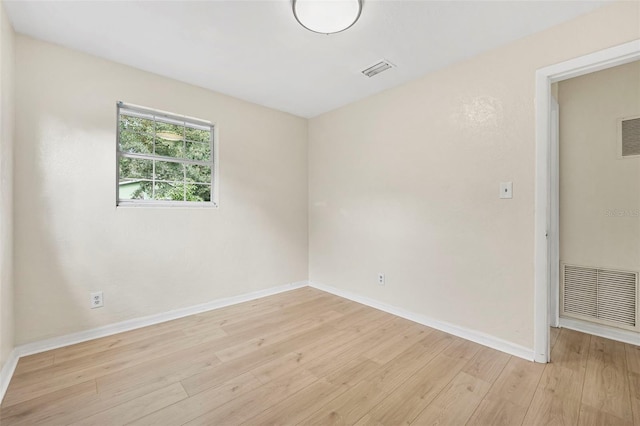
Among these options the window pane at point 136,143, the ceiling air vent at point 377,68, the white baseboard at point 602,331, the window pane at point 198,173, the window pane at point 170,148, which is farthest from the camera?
the window pane at point 198,173

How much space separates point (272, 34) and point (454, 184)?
6.50 feet

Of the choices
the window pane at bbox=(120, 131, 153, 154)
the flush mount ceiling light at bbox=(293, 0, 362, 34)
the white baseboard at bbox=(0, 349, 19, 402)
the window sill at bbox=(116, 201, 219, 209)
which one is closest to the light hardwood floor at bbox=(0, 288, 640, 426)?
the white baseboard at bbox=(0, 349, 19, 402)

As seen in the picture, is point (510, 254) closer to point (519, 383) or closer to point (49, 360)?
point (519, 383)

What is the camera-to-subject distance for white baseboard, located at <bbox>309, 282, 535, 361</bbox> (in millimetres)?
2100

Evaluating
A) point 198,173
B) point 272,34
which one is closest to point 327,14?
point 272,34

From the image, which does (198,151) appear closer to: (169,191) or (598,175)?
(169,191)

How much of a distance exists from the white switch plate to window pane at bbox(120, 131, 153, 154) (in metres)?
3.25

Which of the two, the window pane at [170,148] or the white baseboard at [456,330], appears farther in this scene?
the window pane at [170,148]

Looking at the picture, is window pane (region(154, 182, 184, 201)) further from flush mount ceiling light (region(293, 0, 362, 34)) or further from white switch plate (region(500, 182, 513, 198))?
white switch plate (region(500, 182, 513, 198))

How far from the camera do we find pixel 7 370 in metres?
1.79

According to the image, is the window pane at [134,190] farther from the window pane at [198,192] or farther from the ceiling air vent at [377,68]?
the ceiling air vent at [377,68]

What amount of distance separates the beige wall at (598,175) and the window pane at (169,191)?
3.87 m

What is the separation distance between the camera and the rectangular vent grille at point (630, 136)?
228cm

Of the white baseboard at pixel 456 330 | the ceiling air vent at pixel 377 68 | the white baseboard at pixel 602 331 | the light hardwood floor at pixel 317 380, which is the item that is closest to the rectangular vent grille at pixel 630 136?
the white baseboard at pixel 602 331
